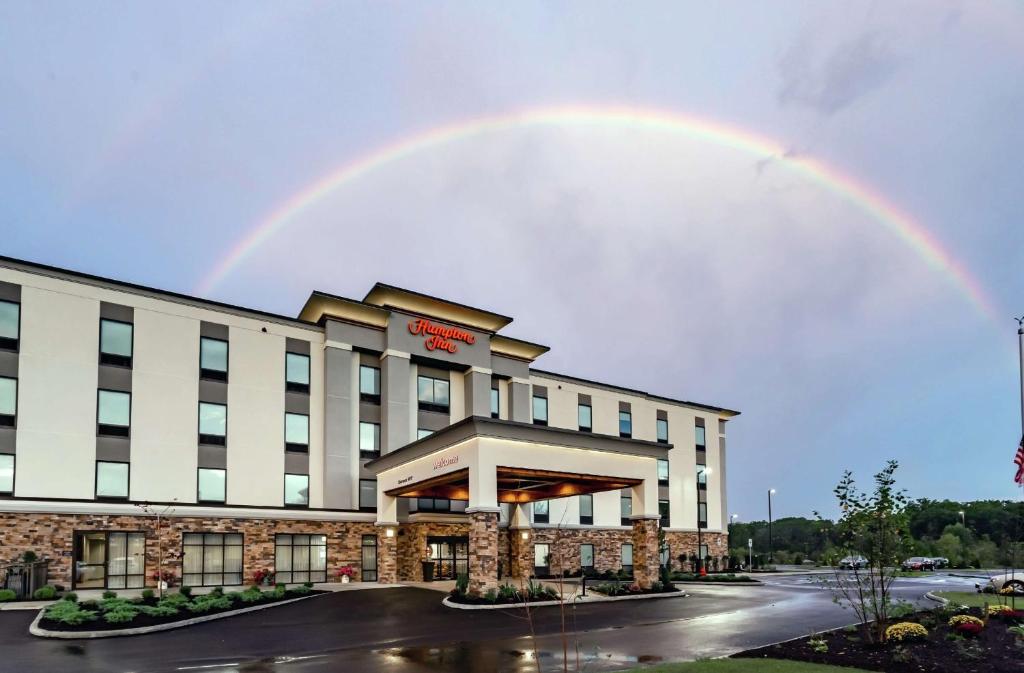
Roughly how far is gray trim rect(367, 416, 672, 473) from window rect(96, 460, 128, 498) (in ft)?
38.5

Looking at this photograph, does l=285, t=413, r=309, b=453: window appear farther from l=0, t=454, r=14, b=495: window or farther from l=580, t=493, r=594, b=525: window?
l=580, t=493, r=594, b=525: window

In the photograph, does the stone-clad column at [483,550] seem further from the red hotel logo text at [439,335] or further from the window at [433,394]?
the red hotel logo text at [439,335]

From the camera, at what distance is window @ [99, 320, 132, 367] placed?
3359 cm

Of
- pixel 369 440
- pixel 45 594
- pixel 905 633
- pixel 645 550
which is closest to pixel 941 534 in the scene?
pixel 645 550

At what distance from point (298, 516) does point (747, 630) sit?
931 inches

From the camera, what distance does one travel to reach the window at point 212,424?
3603cm

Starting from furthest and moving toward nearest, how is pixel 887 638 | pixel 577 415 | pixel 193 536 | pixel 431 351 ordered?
1. pixel 577 415
2. pixel 431 351
3. pixel 193 536
4. pixel 887 638

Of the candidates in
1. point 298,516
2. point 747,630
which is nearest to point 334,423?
point 298,516

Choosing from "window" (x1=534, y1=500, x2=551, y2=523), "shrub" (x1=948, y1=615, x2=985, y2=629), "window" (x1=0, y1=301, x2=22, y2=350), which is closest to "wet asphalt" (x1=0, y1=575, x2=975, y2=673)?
"shrub" (x1=948, y1=615, x2=985, y2=629)

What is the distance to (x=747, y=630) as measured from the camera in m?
20.6

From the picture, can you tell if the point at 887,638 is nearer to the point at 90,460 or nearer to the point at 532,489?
the point at 532,489

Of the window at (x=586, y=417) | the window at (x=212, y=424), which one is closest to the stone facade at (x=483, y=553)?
the window at (x=212, y=424)

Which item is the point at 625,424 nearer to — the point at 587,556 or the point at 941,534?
the point at 587,556

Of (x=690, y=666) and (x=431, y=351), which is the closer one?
(x=690, y=666)
